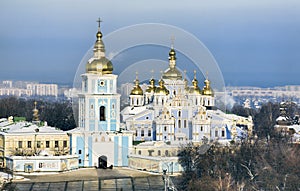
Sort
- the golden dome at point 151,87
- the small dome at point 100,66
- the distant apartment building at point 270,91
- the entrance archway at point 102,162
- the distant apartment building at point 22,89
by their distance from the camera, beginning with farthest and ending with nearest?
the distant apartment building at point 270,91
the distant apartment building at point 22,89
the golden dome at point 151,87
the small dome at point 100,66
the entrance archway at point 102,162

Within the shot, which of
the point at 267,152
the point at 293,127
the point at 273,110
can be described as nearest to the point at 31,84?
the point at 273,110

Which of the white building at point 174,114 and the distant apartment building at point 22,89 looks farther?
the distant apartment building at point 22,89

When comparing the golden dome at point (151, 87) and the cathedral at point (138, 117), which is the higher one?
the golden dome at point (151, 87)

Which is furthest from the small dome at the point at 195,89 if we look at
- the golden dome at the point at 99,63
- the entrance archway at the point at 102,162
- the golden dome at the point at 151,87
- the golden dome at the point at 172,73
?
the entrance archway at the point at 102,162

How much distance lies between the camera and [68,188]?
2881 cm

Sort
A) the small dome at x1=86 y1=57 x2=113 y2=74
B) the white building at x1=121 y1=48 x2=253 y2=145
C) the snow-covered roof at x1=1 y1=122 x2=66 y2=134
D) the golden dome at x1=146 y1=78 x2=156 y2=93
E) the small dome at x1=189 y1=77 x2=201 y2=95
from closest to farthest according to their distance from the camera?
1. the small dome at x1=86 y1=57 x2=113 y2=74
2. the snow-covered roof at x1=1 y1=122 x2=66 y2=134
3. the white building at x1=121 y1=48 x2=253 y2=145
4. the golden dome at x1=146 y1=78 x2=156 y2=93
5. the small dome at x1=189 y1=77 x2=201 y2=95

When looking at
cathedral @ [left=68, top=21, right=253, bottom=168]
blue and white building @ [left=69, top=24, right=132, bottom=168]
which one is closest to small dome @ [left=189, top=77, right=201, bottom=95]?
cathedral @ [left=68, top=21, right=253, bottom=168]

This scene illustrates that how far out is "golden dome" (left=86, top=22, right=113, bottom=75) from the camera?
115 ft

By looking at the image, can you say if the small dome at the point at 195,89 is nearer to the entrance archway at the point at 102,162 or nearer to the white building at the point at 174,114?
the white building at the point at 174,114

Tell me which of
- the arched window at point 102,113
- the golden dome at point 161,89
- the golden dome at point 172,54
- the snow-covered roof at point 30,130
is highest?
the golden dome at point 172,54

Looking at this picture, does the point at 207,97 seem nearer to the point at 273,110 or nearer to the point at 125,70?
the point at 125,70

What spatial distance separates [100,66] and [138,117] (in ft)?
16.6

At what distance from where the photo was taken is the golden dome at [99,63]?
35.1 metres

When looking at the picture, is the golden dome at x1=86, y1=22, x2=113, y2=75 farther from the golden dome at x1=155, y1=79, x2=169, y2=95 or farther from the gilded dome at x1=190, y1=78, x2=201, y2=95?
the gilded dome at x1=190, y1=78, x2=201, y2=95
